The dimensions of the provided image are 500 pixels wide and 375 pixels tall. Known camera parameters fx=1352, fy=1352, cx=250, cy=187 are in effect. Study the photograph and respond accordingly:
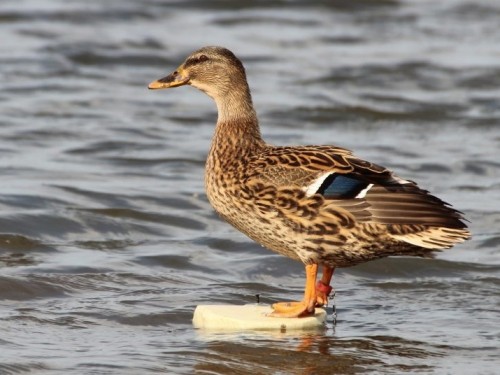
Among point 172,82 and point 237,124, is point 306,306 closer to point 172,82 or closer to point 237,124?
point 237,124

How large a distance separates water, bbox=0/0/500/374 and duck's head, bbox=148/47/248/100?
1390 mm

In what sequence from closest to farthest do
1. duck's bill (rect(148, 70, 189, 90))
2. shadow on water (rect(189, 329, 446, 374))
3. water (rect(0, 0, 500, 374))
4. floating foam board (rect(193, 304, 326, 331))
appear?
→ shadow on water (rect(189, 329, 446, 374)) → water (rect(0, 0, 500, 374)) → floating foam board (rect(193, 304, 326, 331)) → duck's bill (rect(148, 70, 189, 90))

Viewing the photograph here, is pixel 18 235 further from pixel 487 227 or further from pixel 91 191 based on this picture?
pixel 487 227

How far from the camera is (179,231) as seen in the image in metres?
11.3

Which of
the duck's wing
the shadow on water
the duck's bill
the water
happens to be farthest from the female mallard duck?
the duck's bill

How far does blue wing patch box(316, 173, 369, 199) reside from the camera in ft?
26.8

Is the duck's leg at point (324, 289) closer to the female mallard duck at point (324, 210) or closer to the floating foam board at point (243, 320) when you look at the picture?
the female mallard duck at point (324, 210)

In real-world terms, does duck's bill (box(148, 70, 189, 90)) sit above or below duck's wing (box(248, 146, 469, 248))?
above

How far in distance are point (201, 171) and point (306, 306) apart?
5.27 metres

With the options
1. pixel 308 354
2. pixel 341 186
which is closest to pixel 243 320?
pixel 308 354

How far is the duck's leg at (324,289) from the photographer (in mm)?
8602

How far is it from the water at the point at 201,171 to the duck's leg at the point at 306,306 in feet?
0.74

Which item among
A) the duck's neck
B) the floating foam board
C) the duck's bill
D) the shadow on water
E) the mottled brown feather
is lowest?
the shadow on water

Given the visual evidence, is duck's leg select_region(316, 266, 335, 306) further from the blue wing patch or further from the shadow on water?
the blue wing patch
